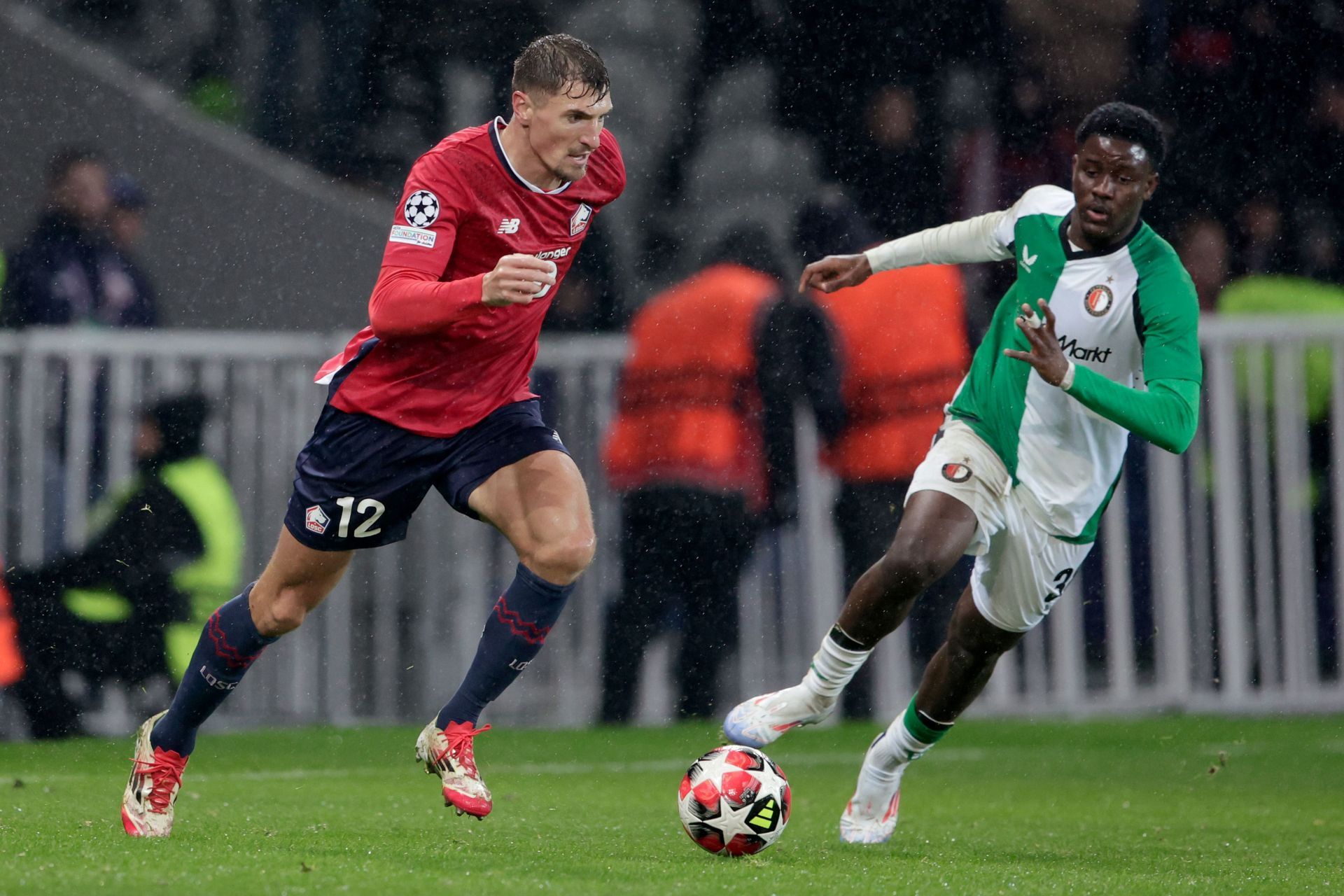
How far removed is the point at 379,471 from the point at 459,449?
0.68 feet

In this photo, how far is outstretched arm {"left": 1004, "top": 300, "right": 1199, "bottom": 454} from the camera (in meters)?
4.37

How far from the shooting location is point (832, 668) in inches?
191

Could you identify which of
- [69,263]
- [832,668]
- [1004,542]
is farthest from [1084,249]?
[69,263]

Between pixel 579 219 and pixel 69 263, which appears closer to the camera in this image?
pixel 579 219

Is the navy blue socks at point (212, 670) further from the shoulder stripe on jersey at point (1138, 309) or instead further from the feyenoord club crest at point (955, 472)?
the shoulder stripe on jersey at point (1138, 309)

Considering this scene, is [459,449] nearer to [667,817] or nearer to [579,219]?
[579,219]

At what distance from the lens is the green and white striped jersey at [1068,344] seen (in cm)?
482

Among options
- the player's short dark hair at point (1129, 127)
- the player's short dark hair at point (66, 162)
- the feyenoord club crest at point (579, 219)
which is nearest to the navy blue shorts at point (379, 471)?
the feyenoord club crest at point (579, 219)

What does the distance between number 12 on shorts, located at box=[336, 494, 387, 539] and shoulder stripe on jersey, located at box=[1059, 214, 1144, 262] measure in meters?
1.92

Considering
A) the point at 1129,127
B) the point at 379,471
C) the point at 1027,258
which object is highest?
the point at 1129,127

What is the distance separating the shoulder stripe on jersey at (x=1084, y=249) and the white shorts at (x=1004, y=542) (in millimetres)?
570

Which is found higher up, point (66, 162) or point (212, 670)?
point (66, 162)

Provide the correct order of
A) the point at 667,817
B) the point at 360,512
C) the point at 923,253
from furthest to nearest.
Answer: the point at 667,817 < the point at 923,253 < the point at 360,512

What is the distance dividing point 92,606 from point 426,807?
257cm
